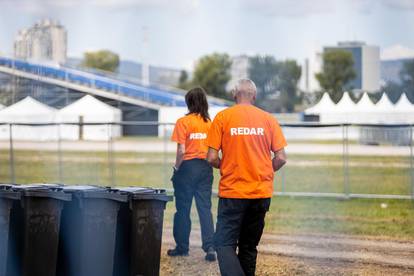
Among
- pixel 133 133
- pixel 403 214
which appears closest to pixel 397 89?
pixel 403 214

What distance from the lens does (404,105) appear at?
18.0 meters

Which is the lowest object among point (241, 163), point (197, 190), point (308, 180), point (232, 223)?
point (308, 180)

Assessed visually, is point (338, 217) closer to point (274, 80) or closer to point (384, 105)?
point (384, 105)

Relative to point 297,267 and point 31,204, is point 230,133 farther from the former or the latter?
point 297,267

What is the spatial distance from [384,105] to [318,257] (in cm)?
667

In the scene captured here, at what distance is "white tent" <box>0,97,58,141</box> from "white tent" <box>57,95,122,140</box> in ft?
0.94

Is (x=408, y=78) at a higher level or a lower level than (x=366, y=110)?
higher

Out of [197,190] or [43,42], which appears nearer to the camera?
[197,190]

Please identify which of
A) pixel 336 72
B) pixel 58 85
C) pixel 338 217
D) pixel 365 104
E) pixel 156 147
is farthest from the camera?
pixel 156 147

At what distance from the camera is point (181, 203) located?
1127 cm

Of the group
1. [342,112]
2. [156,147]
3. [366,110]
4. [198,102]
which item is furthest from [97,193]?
[156,147]

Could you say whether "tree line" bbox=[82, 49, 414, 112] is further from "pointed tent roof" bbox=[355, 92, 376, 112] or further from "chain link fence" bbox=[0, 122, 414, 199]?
"chain link fence" bbox=[0, 122, 414, 199]

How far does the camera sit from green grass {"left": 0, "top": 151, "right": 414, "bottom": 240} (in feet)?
49.8

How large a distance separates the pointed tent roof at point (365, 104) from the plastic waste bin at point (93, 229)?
32.2 ft
